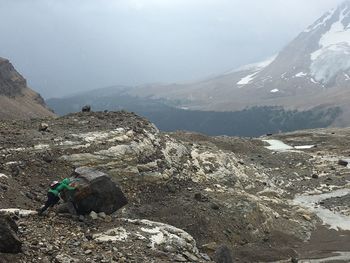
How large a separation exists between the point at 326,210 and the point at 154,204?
2227 centimetres

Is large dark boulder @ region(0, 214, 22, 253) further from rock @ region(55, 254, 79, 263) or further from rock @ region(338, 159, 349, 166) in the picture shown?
rock @ region(338, 159, 349, 166)

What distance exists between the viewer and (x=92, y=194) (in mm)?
26047

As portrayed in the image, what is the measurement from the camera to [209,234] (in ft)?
118

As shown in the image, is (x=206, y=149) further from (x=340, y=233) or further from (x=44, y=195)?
(x=44, y=195)

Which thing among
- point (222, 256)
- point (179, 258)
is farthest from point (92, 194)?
point (222, 256)

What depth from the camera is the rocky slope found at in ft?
78.5

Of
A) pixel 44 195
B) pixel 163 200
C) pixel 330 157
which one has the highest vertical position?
pixel 44 195

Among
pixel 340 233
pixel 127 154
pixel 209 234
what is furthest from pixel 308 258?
pixel 127 154

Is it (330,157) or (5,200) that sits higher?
(5,200)

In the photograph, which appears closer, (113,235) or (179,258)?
(113,235)

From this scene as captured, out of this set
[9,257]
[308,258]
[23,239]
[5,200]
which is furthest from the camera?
[308,258]

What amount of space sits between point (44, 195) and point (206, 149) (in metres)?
26.3

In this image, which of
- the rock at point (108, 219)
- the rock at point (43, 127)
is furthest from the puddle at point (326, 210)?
the rock at point (43, 127)

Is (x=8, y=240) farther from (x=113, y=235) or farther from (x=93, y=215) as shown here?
(x=93, y=215)
